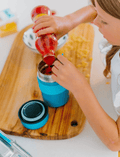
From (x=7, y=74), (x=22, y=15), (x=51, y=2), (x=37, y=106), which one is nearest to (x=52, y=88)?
(x=37, y=106)

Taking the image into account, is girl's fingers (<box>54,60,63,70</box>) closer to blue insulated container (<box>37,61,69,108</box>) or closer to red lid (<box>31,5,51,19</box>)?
blue insulated container (<box>37,61,69,108</box>)

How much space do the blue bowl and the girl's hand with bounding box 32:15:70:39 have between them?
27 cm

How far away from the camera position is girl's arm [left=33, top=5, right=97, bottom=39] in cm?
79

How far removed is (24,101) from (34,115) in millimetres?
125

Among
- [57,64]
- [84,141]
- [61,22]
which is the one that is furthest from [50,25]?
[84,141]

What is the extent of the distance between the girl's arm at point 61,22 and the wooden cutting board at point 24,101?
0.56ft

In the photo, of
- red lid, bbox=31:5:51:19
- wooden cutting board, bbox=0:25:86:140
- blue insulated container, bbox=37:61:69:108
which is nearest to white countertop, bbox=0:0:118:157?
wooden cutting board, bbox=0:25:86:140

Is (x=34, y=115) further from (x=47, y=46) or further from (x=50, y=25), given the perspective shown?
(x=50, y=25)

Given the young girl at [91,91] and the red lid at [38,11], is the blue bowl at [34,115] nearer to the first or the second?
the young girl at [91,91]

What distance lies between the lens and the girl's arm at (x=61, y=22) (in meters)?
0.79

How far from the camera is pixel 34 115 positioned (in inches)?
25.5

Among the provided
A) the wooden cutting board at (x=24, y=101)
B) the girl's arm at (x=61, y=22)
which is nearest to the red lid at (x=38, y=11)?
the girl's arm at (x=61, y=22)

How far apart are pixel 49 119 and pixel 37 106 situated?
69 mm

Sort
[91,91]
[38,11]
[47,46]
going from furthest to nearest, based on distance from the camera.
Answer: [38,11] → [47,46] → [91,91]
